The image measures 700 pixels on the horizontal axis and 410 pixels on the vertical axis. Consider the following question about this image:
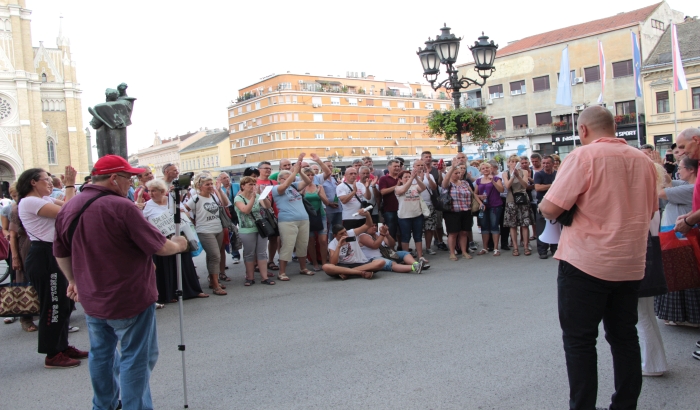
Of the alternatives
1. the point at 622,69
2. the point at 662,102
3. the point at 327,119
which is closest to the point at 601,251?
the point at 662,102

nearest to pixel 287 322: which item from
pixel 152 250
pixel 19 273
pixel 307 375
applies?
pixel 307 375

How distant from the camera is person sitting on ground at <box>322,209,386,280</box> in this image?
29.0 ft

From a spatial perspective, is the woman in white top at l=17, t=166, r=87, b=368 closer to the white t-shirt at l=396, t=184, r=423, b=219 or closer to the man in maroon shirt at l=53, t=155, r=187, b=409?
the man in maroon shirt at l=53, t=155, r=187, b=409

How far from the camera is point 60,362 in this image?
520 cm

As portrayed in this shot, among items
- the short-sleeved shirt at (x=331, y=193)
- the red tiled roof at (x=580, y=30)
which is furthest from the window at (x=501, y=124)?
the short-sleeved shirt at (x=331, y=193)

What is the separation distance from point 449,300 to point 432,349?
2.04 metres

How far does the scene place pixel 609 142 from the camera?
10.7ft

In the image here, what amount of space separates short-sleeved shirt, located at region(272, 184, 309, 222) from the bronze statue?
12.5ft

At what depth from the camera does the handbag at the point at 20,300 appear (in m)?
5.44

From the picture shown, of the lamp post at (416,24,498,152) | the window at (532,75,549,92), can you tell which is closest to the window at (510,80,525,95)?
the window at (532,75,549,92)

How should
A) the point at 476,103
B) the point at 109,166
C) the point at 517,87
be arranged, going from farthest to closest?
the point at 476,103 → the point at 517,87 → the point at 109,166

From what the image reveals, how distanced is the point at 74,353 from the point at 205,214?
3.42 meters

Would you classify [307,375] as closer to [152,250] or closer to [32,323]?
[152,250]

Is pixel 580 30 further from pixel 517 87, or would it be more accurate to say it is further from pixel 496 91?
pixel 496 91
